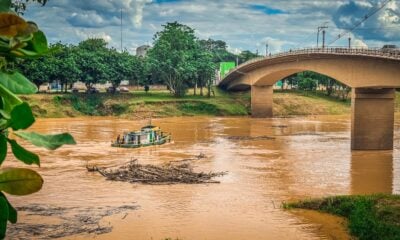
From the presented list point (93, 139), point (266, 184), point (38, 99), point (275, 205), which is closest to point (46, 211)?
point (275, 205)

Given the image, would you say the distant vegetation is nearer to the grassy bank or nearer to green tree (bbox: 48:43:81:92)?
green tree (bbox: 48:43:81:92)

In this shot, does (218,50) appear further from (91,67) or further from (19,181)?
(19,181)

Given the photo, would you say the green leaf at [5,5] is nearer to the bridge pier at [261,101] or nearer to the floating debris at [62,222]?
the floating debris at [62,222]

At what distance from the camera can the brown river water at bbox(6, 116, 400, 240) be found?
16922mm

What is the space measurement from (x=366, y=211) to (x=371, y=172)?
11507 millimetres

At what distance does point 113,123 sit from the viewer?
5934 centimetres

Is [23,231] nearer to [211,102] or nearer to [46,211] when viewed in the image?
[46,211]

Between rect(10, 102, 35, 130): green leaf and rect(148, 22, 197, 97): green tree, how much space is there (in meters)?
70.7

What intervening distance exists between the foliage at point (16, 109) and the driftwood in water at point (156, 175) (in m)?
23.1

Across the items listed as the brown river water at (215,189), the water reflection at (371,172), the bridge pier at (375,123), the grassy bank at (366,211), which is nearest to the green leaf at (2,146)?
the grassy bank at (366,211)

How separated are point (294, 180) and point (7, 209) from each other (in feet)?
82.1

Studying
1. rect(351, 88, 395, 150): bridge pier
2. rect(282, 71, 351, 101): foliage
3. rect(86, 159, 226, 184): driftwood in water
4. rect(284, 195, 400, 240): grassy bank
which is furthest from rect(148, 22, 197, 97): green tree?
rect(284, 195, 400, 240): grassy bank

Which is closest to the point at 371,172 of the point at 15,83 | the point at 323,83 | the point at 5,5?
the point at 15,83

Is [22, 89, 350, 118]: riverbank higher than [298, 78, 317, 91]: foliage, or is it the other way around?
[298, 78, 317, 91]: foliage
